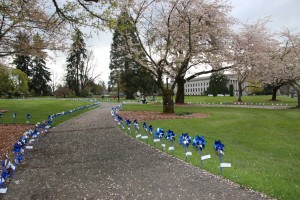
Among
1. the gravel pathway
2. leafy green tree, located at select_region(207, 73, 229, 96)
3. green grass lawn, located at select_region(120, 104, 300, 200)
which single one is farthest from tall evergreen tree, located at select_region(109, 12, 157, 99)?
leafy green tree, located at select_region(207, 73, 229, 96)

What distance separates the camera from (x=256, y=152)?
392 inches

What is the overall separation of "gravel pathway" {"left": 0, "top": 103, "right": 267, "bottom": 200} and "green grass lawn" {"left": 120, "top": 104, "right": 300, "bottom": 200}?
538 millimetres

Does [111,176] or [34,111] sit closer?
[111,176]

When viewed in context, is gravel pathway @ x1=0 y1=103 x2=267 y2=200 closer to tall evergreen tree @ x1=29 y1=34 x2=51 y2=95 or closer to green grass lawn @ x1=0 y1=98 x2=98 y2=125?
green grass lawn @ x1=0 y1=98 x2=98 y2=125

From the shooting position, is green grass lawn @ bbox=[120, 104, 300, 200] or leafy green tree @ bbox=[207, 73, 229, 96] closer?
green grass lawn @ bbox=[120, 104, 300, 200]

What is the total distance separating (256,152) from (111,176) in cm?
557

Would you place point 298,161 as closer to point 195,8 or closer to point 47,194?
point 47,194

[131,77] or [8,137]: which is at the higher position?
[131,77]

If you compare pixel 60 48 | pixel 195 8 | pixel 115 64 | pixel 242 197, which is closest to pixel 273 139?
pixel 242 197

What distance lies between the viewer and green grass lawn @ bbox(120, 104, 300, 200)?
6.14 m

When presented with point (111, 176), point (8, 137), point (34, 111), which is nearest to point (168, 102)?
point (34, 111)

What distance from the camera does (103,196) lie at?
5.43 meters

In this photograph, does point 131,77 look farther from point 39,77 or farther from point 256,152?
point 256,152

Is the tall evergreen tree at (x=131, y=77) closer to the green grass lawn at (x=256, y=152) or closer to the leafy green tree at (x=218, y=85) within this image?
the green grass lawn at (x=256, y=152)
